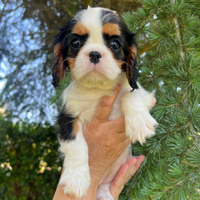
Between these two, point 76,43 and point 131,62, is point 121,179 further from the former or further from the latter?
point 76,43

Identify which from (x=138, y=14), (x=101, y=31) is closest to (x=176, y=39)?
(x=138, y=14)

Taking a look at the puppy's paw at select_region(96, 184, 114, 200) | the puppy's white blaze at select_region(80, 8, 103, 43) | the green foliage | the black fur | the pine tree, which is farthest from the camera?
the green foliage

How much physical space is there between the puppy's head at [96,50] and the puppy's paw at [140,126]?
0.23 metres

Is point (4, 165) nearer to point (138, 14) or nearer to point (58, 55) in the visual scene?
point (58, 55)

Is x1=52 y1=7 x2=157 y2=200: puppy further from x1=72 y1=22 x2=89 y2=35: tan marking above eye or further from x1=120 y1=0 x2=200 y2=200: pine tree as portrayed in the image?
x1=120 y1=0 x2=200 y2=200: pine tree

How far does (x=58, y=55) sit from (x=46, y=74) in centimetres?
67

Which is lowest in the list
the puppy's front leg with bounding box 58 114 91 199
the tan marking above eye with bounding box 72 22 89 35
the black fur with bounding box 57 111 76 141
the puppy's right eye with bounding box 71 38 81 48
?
the puppy's front leg with bounding box 58 114 91 199

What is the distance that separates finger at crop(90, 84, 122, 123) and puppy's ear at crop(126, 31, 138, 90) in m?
0.17

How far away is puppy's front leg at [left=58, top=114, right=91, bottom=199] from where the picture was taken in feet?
4.34

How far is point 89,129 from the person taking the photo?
1636 mm

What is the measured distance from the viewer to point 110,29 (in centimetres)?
141

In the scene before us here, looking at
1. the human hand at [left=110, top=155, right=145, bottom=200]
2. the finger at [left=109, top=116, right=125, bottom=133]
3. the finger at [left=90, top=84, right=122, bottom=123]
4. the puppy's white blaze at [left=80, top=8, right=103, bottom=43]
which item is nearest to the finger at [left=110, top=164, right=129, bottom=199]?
the human hand at [left=110, top=155, right=145, bottom=200]

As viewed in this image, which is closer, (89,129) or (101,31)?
(101,31)

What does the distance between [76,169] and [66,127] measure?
1.04 feet
